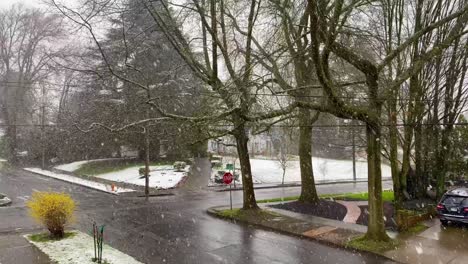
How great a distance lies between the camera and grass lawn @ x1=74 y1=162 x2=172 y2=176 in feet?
128

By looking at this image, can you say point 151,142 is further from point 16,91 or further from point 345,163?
point 345,163

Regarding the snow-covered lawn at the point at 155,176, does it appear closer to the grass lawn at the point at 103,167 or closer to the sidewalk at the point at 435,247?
the grass lawn at the point at 103,167

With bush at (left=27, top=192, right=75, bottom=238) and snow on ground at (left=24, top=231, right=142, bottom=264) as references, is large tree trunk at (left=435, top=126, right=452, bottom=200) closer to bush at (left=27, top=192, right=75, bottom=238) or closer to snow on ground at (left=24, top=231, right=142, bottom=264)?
snow on ground at (left=24, top=231, right=142, bottom=264)

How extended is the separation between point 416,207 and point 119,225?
1384 cm

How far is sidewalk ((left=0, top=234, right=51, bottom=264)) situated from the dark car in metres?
13.9

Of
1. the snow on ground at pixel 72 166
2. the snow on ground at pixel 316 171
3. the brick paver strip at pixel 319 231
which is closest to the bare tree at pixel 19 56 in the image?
the snow on ground at pixel 72 166

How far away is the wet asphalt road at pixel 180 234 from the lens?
39.5 feet

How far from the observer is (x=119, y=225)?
16.6 m

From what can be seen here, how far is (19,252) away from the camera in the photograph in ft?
39.2

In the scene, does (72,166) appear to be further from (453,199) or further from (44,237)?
(453,199)

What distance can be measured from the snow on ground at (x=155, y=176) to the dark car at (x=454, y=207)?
776 inches

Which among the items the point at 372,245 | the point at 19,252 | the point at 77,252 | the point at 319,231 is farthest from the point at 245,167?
the point at 19,252

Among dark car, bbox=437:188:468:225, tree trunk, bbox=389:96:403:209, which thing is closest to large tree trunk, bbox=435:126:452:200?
tree trunk, bbox=389:96:403:209

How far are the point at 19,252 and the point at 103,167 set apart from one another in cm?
2957
